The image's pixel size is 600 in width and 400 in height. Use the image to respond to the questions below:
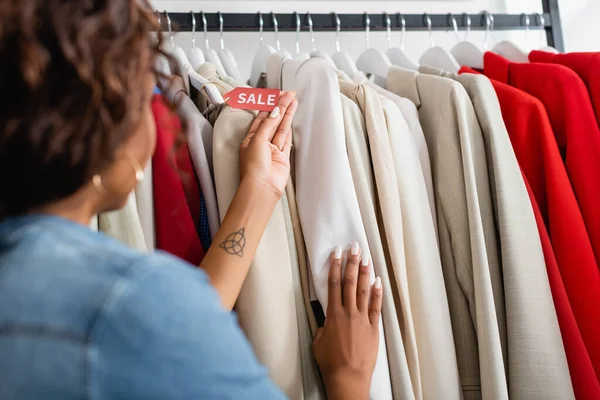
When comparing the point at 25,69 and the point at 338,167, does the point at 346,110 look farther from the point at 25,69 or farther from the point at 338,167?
the point at 25,69

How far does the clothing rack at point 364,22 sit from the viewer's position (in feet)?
3.97

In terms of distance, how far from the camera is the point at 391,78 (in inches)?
46.3

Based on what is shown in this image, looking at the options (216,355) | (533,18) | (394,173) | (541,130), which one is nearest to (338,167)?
(394,173)

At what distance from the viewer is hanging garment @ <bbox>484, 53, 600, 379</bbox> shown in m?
0.99

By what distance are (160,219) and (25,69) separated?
0.45 metres

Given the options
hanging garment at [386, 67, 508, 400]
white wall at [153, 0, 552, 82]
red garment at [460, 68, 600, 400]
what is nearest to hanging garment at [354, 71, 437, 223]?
hanging garment at [386, 67, 508, 400]

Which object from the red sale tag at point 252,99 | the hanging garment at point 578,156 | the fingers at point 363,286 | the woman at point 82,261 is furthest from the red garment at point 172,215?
the hanging garment at point 578,156

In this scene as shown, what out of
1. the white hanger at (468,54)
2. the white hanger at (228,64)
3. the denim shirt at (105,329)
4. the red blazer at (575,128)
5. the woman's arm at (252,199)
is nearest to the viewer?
the denim shirt at (105,329)

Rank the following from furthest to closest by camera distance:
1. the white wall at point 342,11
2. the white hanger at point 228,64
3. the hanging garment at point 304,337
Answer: the white wall at point 342,11
the white hanger at point 228,64
the hanging garment at point 304,337

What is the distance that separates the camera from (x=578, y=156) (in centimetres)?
104

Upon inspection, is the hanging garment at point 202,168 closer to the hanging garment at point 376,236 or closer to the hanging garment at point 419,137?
the hanging garment at point 376,236

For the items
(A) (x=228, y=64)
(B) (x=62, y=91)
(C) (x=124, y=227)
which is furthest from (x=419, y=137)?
(B) (x=62, y=91)

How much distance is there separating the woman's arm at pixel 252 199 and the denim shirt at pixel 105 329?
0.33 m

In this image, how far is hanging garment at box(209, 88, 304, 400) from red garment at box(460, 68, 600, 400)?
1.37 feet
